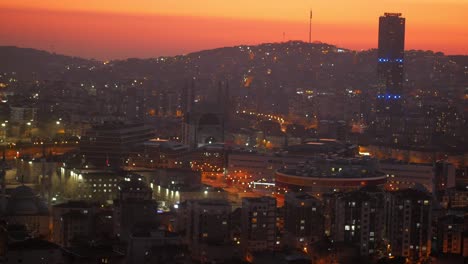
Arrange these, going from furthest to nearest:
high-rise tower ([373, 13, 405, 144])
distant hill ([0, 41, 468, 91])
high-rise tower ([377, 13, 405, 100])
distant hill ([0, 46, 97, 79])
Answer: distant hill ([0, 46, 97, 79]) → distant hill ([0, 41, 468, 91]) → high-rise tower ([377, 13, 405, 100]) → high-rise tower ([373, 13, 405, 144])

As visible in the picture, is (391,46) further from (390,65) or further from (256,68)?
(256,68)

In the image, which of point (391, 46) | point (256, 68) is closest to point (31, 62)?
point (256, 68)

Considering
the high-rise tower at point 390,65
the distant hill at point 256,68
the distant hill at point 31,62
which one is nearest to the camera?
the high-rise tower at point 390,65

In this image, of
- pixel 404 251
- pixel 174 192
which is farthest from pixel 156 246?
pixel 174 192

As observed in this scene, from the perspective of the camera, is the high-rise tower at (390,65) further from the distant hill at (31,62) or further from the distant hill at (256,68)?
the distant hill at (31,62)

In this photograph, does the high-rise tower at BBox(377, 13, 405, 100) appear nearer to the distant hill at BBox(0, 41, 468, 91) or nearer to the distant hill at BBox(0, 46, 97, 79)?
the distant hill at BBox(0, 41, 468, 91)

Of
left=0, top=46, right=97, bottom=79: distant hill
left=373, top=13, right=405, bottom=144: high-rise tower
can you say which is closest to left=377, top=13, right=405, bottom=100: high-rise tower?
left=373, top=13, right=405, bottom=144: high-rise tower

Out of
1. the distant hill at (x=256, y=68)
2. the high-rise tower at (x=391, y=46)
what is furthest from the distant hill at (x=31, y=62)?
the high-rise tower at (x=391, y=46)

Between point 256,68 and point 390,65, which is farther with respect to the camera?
point 256,68
